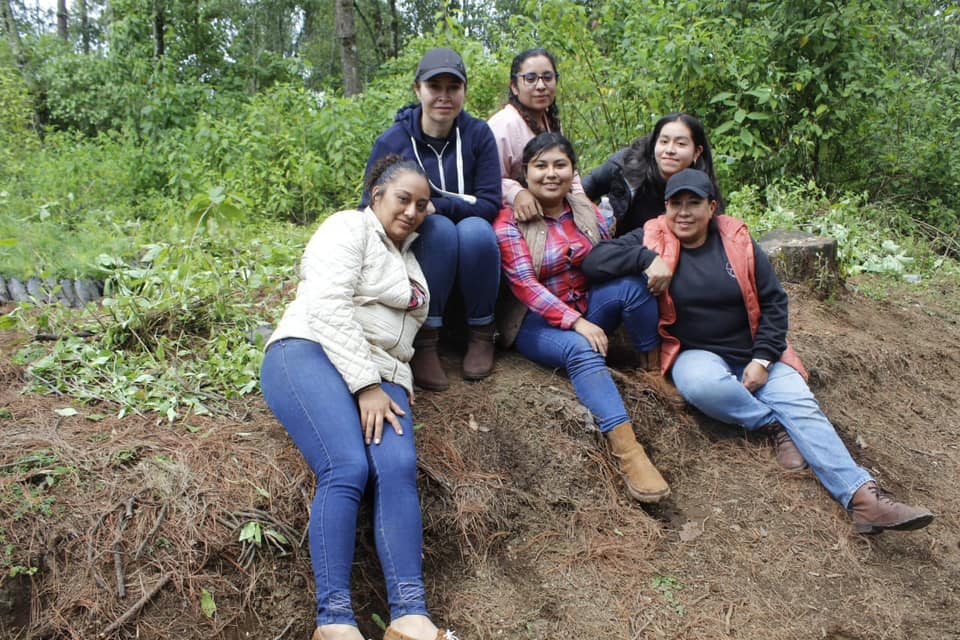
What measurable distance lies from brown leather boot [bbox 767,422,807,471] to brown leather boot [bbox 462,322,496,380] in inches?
59.1

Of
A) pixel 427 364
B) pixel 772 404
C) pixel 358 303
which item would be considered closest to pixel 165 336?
pixel 358 303

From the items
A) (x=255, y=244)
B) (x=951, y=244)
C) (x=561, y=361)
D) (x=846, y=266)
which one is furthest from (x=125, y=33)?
(x=951, y=244)

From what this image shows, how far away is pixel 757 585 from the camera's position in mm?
2980

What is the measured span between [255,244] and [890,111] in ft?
22.3

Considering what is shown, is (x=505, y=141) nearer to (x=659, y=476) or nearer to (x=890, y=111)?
(x=659, y=476)


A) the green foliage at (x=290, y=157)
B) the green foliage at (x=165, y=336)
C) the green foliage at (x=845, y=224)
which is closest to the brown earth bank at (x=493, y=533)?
the green foliage at (x=165, y=336)

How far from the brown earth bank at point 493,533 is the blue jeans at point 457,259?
0.46 metres

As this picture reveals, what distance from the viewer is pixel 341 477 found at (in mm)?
2539

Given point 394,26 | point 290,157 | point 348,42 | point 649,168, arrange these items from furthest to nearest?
1. point 394,26
2. point 348,42
3. point 290,157
4. point 649,168

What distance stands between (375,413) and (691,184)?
6.27 ft

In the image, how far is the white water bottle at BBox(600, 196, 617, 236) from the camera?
3972mm

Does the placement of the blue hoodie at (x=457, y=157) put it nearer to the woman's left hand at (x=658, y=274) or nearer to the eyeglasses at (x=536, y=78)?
the eyeglasses at (x=536, y=78)

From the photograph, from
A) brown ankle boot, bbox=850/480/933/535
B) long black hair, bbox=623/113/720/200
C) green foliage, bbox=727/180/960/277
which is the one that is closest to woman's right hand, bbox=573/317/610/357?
long black hair, bbox=623/113/720/200

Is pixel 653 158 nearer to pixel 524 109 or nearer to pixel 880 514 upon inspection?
pixel 524 109
